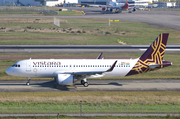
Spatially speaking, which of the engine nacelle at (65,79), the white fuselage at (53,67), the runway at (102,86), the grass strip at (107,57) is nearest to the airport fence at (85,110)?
the runway at (102,86)

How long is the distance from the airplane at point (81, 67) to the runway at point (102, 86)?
133cm

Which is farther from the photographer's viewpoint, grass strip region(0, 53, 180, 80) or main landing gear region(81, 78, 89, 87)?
grass strip region(0, 53, 180, 80)

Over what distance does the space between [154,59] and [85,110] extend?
20.2m

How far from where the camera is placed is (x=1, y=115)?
30.0 metres

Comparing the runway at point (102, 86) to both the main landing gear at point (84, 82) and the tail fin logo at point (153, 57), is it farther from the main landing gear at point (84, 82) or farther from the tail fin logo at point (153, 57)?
the tail fin logo at point (153, 57)

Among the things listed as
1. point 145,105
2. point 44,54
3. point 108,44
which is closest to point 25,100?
point 145,105

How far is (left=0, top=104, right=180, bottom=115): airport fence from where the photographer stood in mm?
31047

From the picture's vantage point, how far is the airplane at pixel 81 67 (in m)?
44.0

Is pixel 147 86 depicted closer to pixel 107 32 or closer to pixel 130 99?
pixel 130 99

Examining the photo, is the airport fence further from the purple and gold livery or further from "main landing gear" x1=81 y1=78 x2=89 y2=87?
the purple and gold livery

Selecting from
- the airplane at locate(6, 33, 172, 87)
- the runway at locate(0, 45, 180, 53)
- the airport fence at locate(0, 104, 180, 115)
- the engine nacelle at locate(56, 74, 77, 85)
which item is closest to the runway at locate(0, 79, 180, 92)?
the engine nacelle at locate(56, 74, 77, 85)

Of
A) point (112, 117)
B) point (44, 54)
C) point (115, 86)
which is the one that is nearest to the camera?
point (112, 117)

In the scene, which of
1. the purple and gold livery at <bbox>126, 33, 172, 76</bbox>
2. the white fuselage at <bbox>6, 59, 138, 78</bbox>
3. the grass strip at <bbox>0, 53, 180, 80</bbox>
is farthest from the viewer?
the grass strip at <bbox>0, 53, 180, 80</bbox>

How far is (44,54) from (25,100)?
3628cm
